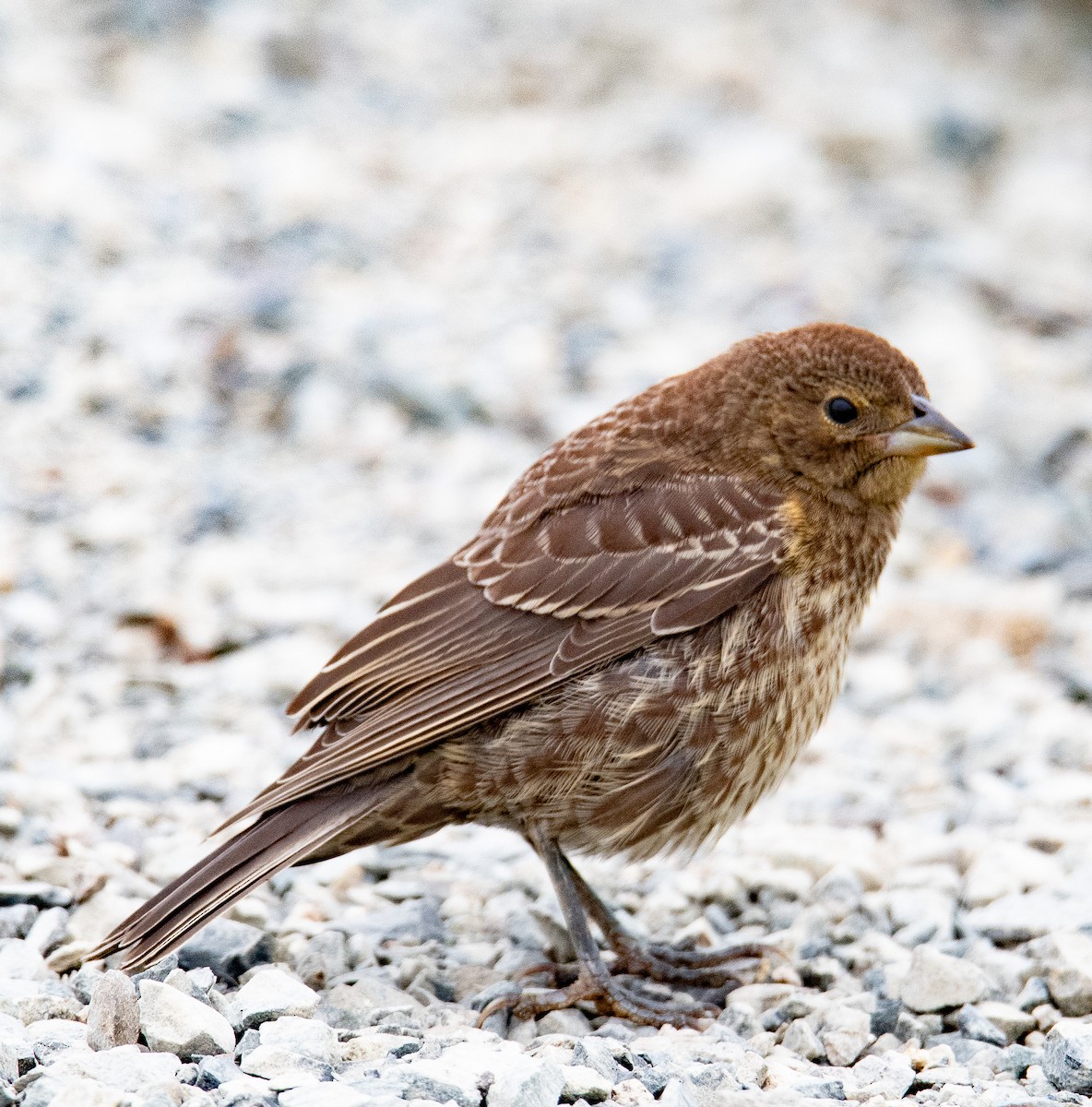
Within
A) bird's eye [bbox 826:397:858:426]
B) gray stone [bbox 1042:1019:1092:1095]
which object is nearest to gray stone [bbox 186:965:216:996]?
gray stone [bbox 1042:1019:1092:1095]

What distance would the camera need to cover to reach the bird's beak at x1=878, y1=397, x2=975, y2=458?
4.48 meters

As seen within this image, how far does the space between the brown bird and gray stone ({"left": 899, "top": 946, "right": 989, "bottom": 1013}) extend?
0.50m

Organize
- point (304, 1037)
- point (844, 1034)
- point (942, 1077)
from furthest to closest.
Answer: point (844, 1034) → point (942, 1077) → point (304, 1037)

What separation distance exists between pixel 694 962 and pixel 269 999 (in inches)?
48.3

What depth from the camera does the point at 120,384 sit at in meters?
6.85

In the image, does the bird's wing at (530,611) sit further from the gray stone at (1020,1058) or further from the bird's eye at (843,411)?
the gray stone at (1020,1058)

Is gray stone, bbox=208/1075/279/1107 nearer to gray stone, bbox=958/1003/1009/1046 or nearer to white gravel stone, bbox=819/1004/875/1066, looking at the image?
white gravel stone, bbox=819/1004/875/1066

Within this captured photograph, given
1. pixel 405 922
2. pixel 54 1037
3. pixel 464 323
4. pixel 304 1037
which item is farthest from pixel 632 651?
pixel 464 323

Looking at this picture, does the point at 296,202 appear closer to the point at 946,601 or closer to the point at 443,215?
the point at 443,215

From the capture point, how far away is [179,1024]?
3.42 metres

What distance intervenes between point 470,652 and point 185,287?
372 centimetres

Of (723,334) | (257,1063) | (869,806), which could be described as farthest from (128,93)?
(257,1063)

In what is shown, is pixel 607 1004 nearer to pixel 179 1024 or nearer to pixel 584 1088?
pixel 584 1088

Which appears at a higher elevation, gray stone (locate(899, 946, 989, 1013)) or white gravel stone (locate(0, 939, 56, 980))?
white gravel stone (locate(0, 939, 56, 980))
